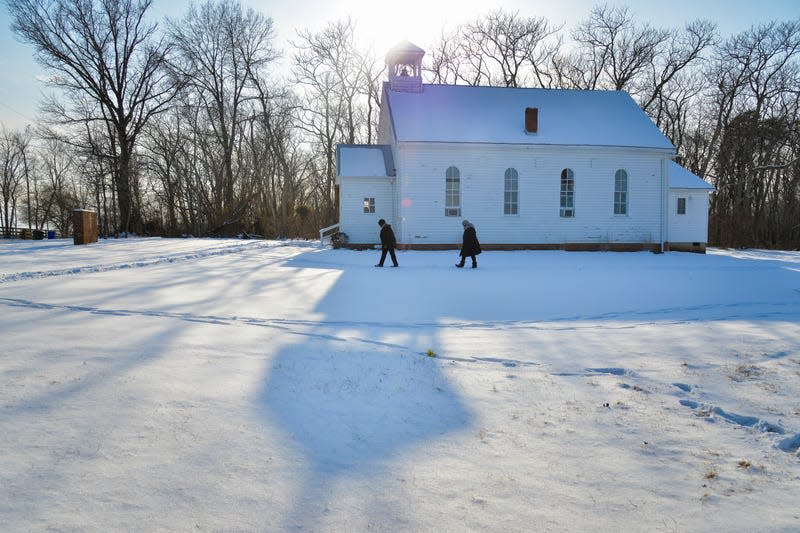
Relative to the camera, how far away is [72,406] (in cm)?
397

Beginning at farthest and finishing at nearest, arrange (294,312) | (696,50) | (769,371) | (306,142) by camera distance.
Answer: (306,142), (696,50), (294,312), (769,371)

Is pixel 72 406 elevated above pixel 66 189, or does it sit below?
below

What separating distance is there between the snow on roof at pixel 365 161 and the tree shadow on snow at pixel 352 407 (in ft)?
61.0

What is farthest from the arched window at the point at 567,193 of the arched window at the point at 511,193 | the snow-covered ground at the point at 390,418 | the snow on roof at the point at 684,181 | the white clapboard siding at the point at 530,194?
the snow-covered ground at the point at 390,418

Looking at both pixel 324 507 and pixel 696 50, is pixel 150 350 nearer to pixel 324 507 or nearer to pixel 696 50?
pixel 324 507

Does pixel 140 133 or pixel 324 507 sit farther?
pixel 140 133

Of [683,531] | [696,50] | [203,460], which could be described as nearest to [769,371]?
[683,531]

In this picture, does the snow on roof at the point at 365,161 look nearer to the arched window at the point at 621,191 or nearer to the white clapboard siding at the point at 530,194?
the white clapboard siding at the point at 530,194

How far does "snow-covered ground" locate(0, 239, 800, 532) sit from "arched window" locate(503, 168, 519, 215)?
15739 millimetres

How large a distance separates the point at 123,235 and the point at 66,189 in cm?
3033

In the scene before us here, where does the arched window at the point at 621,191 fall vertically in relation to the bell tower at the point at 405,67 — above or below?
below

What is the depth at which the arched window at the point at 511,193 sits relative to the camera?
24.4m

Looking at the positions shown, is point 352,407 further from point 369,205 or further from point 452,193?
point 369,205

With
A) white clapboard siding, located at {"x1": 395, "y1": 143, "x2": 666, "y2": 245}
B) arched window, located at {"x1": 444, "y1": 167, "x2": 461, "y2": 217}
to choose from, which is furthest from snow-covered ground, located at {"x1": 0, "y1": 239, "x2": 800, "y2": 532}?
arched window, located at {"x1": 444, "y1": 167, "x2": 461, "y2": 217}
